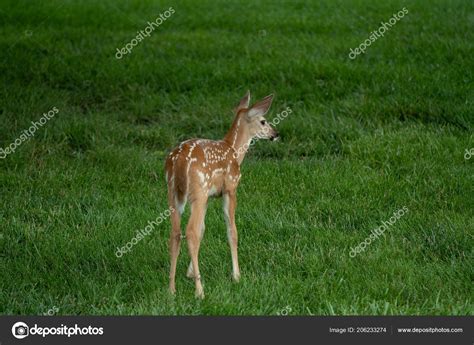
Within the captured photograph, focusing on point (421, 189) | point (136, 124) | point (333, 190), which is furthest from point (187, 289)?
point (136, 124)

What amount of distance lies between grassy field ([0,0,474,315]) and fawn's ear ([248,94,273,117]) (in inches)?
48.2

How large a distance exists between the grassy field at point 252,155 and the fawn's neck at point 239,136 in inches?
36.9

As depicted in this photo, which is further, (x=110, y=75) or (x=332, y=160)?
(x=110, y=75)

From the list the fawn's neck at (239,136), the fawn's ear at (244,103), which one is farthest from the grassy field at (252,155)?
the fawn's ear at (244,103)

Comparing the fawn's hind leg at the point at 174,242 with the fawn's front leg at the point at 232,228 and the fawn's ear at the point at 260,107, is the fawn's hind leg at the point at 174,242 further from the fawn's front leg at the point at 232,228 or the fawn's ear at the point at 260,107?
the fawn's ear at the point at 260,107

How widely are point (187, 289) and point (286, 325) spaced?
1.54 metres

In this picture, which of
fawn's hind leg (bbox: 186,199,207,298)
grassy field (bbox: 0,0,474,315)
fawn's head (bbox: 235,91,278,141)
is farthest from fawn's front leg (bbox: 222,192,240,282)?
fawn's head (bbox: 235,91,278,141)

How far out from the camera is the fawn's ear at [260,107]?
7.73 m

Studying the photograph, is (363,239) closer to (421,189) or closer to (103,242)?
(421,189)

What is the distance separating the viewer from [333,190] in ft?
31.4

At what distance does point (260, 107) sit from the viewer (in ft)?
25.5

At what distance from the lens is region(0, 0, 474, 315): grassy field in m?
7.39

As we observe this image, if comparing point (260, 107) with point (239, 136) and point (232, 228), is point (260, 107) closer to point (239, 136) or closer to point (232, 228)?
point (239, 136)

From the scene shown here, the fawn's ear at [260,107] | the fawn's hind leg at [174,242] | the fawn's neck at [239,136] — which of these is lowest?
the fawn's hind leg at [174,242]
